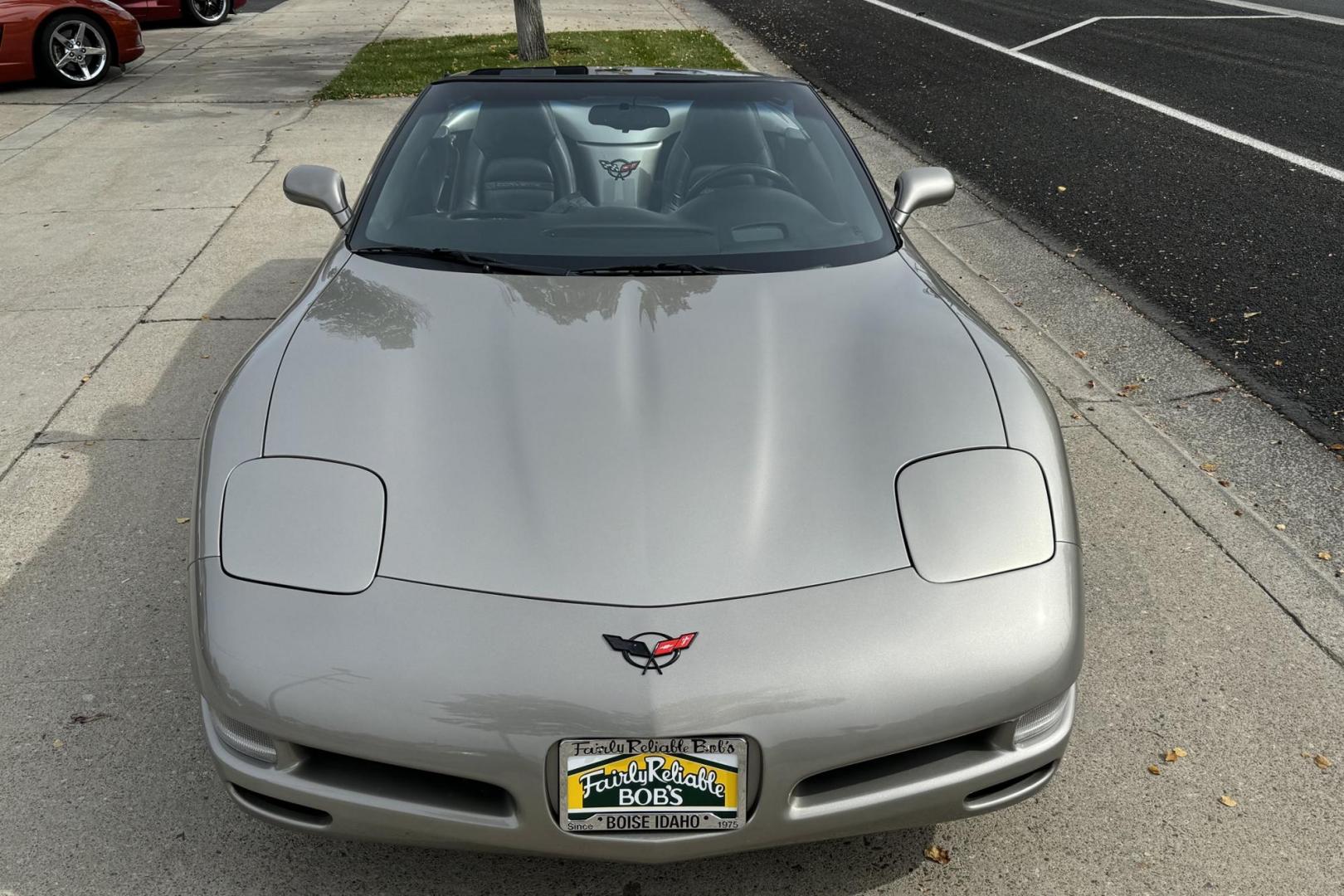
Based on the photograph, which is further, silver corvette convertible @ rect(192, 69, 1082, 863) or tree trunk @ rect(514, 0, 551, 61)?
tree trunk @ rect(514, 0, 551, 61)

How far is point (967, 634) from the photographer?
2207 millimetres

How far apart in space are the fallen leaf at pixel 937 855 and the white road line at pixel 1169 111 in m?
6.89

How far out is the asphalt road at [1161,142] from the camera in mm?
5652

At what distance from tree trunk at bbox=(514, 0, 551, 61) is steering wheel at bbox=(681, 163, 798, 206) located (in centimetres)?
859

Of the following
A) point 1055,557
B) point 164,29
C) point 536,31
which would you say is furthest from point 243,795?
point 164,29

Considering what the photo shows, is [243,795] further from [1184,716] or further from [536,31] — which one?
[536,31]

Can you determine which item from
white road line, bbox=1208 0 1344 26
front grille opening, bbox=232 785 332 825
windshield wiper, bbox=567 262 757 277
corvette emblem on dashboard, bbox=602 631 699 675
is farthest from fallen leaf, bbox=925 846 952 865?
white road line, bbox=1208 0 1344 26

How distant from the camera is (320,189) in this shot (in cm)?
396

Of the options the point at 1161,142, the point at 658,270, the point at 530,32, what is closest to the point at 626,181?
the point at 658,270

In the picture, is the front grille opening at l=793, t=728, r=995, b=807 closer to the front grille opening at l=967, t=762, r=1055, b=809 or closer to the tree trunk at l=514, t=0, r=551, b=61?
the front grille opening at l=967, t=762, r=1055, b=809

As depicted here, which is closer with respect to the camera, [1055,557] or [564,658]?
[564,658]

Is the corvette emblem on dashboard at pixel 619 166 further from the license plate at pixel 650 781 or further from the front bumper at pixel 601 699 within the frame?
the license plate at pixel 650 781

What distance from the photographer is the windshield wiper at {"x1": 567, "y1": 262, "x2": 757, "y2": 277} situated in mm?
3266

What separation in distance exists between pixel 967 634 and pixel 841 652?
0.86 ft
